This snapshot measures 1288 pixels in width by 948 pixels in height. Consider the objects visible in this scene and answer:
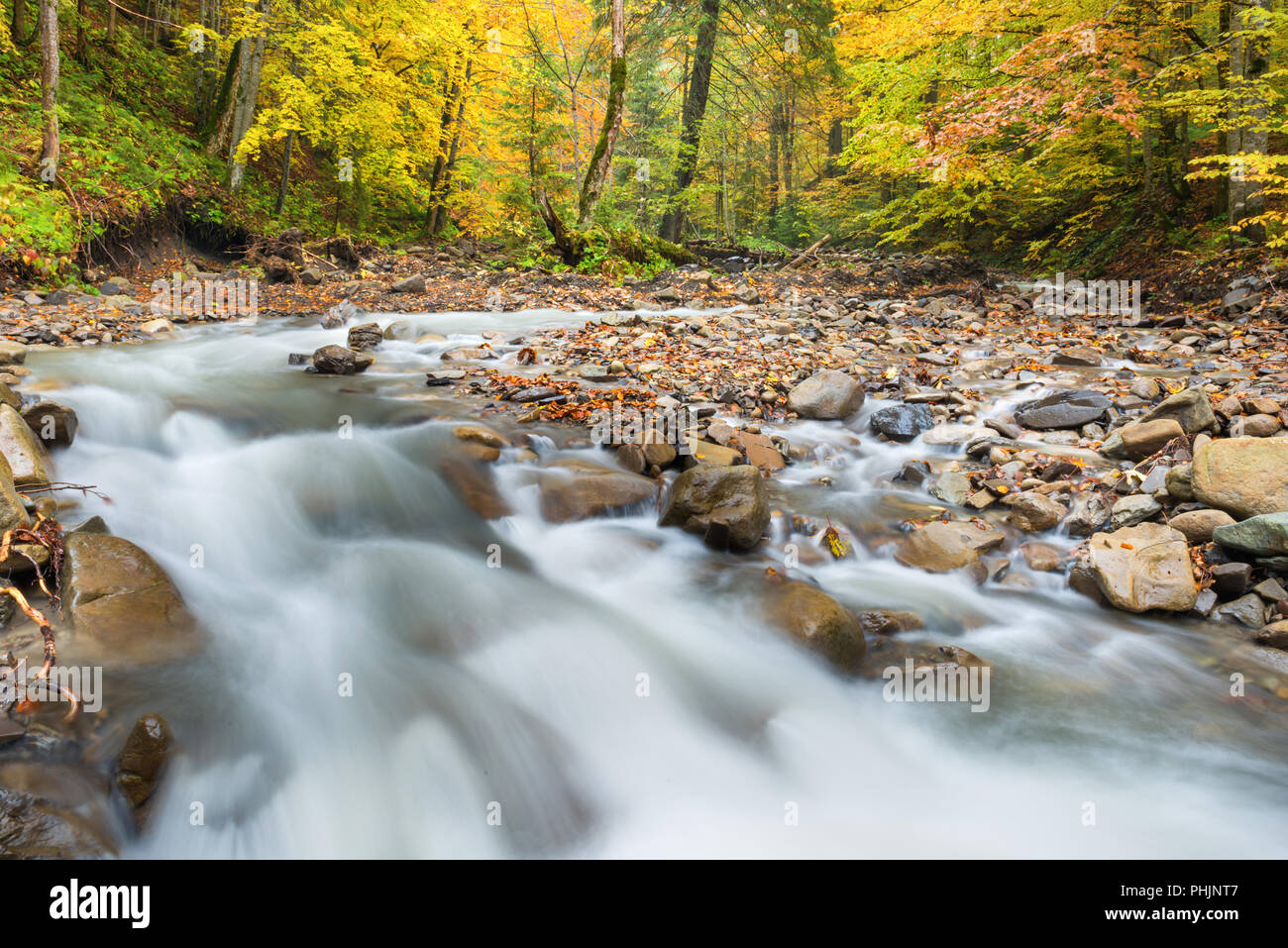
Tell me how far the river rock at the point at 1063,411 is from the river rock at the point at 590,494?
3.91 meters

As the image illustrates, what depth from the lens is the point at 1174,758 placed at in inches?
129

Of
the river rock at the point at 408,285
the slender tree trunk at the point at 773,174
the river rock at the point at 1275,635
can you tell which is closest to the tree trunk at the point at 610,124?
the river rock at the point at 408,285

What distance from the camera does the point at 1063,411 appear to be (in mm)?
6188

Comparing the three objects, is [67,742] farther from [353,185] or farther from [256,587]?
[353,185]

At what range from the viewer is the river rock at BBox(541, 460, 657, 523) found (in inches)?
196

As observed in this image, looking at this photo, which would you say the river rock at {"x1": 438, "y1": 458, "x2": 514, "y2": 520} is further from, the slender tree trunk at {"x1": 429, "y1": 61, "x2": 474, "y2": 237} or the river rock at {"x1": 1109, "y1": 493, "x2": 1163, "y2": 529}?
the slender tree trunk at {"x1": 429, "y1": 61, "x2": 474, "y2": 237}

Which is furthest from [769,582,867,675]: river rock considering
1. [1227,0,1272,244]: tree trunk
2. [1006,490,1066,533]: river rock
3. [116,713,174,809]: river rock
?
[1227,0,1272,244]: tree trunk

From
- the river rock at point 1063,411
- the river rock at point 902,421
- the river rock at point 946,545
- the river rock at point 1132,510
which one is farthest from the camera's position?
the river rock at point 902,421

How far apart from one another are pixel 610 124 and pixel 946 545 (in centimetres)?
1121

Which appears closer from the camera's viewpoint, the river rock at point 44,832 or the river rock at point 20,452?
the river rock at point 44,832

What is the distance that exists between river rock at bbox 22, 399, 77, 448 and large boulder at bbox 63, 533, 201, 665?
1870 millimetres

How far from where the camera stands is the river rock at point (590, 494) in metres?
4.97

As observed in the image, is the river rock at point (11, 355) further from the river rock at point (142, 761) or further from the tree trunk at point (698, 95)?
the tree trunk at point (698, 95)
